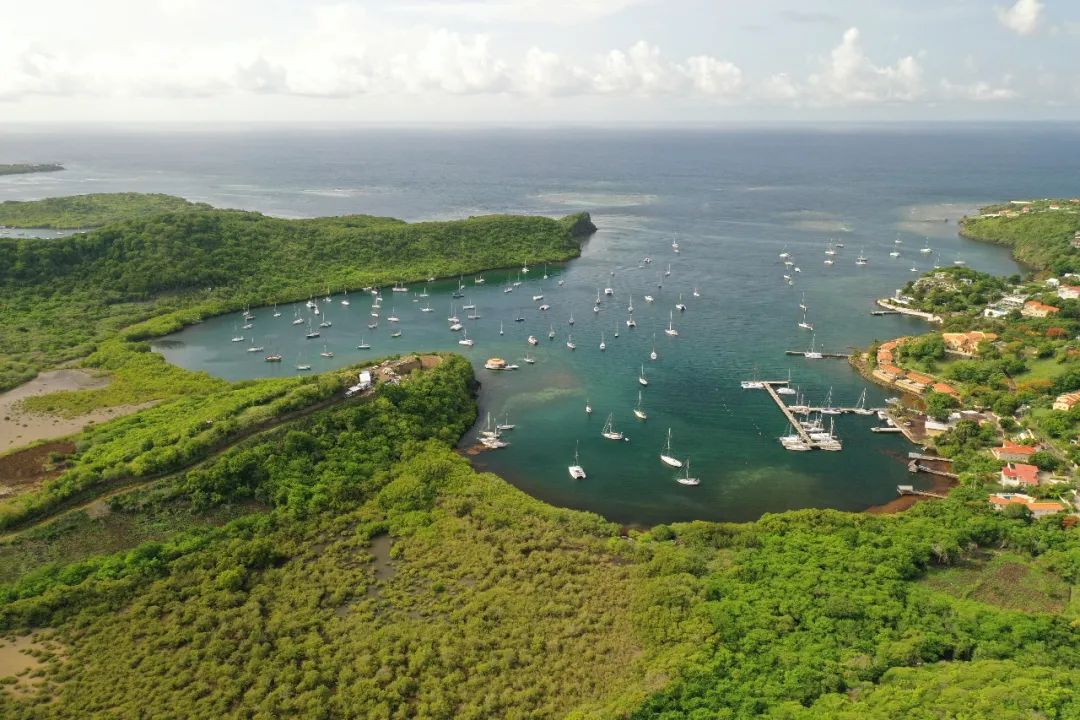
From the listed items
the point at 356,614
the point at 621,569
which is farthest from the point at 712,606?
A: the point at 356,614

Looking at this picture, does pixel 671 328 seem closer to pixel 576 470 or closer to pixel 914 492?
pixel 576 470

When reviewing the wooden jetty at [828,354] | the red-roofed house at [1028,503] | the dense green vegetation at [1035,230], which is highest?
the dense green vegetation at [1035,230]

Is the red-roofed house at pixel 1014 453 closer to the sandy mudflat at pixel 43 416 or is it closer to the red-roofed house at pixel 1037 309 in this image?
the red-roofed house at pixel 1037 309

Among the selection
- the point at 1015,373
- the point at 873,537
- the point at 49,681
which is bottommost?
the point at 49,681

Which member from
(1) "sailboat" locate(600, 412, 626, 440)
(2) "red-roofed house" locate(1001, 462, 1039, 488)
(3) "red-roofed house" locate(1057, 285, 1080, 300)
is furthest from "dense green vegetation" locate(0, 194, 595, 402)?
(2) "red-roofed house" locate(1001, 462, 1039, 488)

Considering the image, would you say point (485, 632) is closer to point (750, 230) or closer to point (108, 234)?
point (108, 234)

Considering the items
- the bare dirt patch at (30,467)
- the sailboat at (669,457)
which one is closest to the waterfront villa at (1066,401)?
the sailboat at (669,457)
